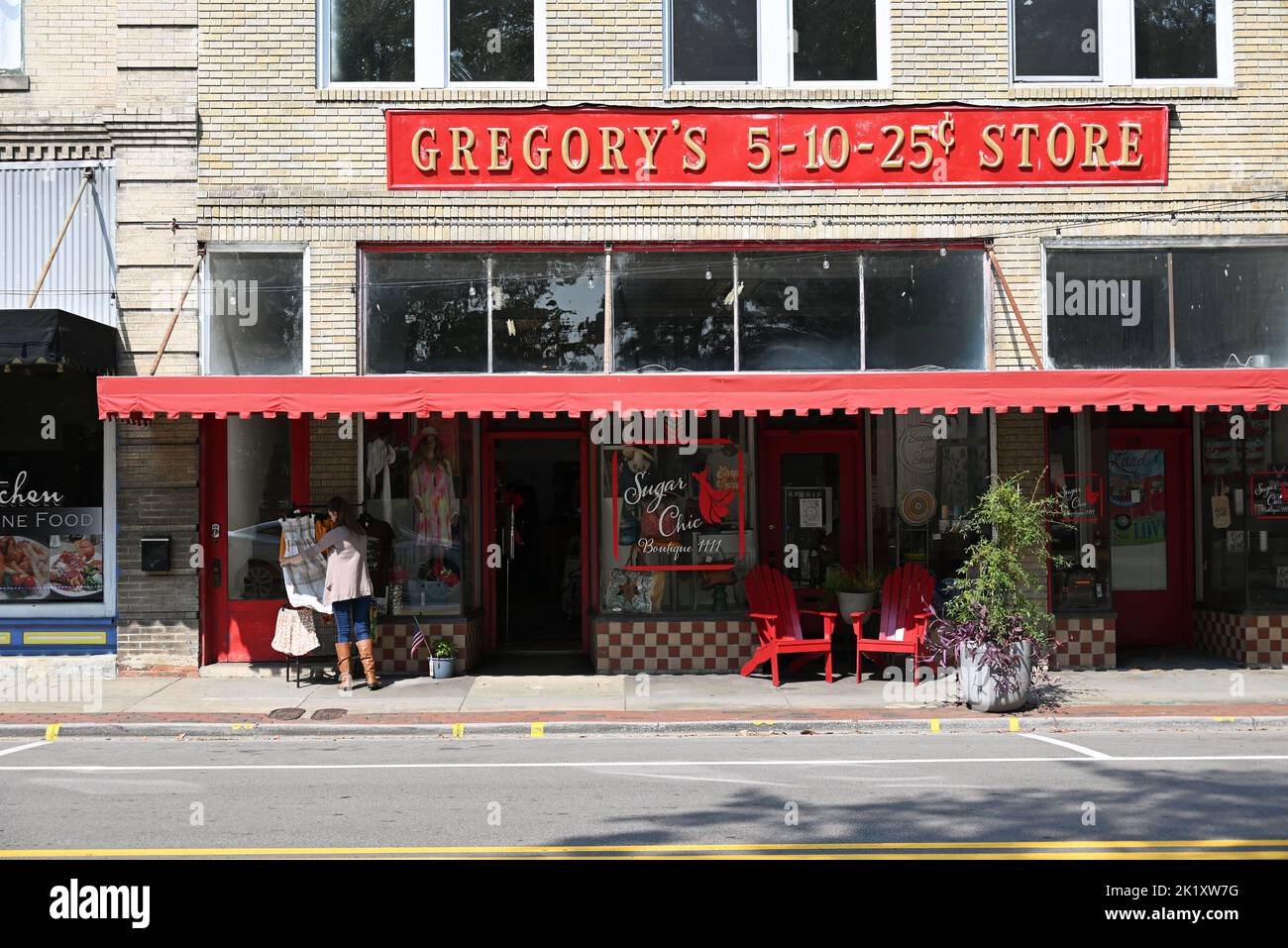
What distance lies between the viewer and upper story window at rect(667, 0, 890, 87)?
13.1 metres

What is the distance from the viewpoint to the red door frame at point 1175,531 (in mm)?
13945

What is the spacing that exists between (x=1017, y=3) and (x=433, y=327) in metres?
7.44

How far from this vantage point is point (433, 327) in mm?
12789

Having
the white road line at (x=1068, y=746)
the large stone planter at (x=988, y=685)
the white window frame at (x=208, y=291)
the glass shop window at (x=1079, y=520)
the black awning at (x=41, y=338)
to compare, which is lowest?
the white road line at (x=1068, y=746)

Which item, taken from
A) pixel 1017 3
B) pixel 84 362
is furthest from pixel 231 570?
pixel 1017 3

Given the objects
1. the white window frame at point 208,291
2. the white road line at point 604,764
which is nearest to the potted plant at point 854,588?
the white road line at point 604,764

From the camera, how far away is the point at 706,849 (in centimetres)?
624

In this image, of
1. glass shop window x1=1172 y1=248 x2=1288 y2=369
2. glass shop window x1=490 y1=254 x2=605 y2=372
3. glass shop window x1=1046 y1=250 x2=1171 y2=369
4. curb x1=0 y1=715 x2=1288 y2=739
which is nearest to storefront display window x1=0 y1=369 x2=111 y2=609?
curb x1=0 y1=715 x2=1288 y2=739

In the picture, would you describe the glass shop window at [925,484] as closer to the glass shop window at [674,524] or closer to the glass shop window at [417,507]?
the glass shop window at [674,524]

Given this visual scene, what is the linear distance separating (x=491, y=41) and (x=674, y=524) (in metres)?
5.77

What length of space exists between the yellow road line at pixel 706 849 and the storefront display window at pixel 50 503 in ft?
24.1

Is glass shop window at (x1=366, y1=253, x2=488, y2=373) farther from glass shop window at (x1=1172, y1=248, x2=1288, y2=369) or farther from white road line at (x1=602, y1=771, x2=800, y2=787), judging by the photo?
glass shop window at (x1=1172, y1=248, x2=1288, y2=369)

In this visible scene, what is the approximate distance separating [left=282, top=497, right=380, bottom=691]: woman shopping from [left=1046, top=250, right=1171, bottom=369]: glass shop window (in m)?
7.73

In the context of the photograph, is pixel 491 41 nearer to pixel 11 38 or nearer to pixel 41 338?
pixel 11 38
